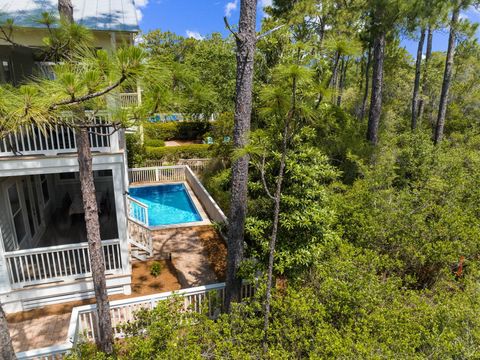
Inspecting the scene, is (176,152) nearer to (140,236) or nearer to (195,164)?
(195,164)

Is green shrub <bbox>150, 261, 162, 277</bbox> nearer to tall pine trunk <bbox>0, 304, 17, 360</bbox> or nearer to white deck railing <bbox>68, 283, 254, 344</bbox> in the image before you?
white deck railing <bbox>68, 283, 254, 344</bbox>

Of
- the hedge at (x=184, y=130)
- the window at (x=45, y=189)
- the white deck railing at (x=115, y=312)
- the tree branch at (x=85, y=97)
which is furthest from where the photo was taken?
the hedge at (x=184, y=130)

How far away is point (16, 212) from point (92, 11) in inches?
226

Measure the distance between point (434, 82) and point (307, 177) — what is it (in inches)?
872

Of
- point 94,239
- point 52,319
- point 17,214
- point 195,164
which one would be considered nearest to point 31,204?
point 17,214

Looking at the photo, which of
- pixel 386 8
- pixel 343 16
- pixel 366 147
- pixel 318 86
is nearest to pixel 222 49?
pixel 343 16

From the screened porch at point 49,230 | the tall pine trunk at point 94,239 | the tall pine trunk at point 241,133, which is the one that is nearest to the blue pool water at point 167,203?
the screened porch at point 49,230

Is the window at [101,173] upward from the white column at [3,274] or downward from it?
upward

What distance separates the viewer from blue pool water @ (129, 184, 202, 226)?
13.5 meters

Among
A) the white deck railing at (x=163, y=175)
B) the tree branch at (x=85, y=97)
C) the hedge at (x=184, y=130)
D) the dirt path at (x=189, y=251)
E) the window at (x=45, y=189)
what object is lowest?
the dirt path at (x=189, y=251)

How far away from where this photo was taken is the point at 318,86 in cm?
392

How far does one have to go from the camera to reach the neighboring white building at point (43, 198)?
6.28 m

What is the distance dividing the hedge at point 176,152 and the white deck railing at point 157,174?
7.70 feet

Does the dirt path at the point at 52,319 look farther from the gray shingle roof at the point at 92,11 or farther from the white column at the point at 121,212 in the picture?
the gray shingle roof at the point at 92,11
